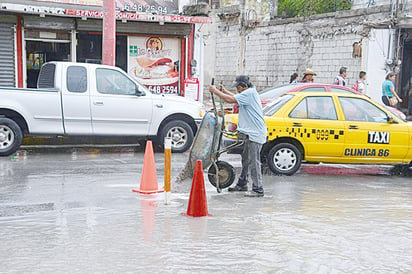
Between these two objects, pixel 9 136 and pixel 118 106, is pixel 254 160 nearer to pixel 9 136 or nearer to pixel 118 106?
pixel 118 106

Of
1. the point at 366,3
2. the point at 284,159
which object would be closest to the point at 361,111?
the point at 284,159

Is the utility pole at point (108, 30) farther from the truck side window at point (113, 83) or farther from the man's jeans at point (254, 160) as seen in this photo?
the man's jeans at point (254, 160)

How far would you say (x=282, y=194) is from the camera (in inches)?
312

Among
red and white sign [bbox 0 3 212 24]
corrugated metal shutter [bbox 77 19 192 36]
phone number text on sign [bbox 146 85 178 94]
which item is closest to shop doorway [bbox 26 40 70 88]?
corrugated metal shutter [bbox 77 19 192 36]

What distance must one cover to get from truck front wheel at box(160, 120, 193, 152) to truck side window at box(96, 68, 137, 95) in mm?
1136

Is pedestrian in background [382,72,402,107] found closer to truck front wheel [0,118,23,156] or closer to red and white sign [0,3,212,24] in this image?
red and white sign [0,3,212,24]

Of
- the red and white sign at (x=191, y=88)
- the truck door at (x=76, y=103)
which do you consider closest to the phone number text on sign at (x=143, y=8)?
the red and white sign at (x=191, y=88)

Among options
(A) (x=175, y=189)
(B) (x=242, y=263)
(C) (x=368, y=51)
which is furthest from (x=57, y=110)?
(C) (x=368, y=51)

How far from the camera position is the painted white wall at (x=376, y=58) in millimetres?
18969

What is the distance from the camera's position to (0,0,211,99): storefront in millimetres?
15828

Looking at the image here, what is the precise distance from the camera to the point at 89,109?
11055mm

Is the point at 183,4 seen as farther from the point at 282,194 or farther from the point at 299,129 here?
the point at 282,194

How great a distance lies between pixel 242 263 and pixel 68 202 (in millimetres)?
3049

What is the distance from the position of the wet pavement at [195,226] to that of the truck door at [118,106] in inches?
80.9
